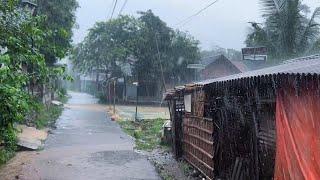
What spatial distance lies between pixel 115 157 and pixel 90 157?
2.70ft

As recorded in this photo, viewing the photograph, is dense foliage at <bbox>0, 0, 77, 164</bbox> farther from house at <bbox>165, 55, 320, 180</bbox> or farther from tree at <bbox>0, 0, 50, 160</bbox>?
house at <bbox>165, 55, 320, 180</bbox>

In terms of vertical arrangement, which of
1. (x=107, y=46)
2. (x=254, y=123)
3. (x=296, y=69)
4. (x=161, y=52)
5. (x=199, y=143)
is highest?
(x=107, y=46)

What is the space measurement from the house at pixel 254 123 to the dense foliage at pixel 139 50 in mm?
28664

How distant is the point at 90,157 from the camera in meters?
14.8

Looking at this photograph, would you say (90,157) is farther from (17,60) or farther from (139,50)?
(139,50)

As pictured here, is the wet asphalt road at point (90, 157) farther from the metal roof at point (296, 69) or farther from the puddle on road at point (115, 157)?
the metal roof at point (296, 69)

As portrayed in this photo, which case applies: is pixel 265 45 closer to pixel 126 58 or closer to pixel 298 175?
pixel 298 175

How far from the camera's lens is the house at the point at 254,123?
609 centimetres

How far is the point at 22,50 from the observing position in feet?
29.2

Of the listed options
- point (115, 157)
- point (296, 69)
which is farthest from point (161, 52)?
point (296, 69)

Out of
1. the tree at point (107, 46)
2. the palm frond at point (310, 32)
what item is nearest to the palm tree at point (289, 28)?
the palm frond at point (310, 32)

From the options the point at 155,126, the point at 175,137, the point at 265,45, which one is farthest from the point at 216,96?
the point at 155,126

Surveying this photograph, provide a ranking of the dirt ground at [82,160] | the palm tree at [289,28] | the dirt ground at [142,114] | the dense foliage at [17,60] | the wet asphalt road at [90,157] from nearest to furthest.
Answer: the dense foliage at [17,60], the dirt ground at [82,160], the wet asphalt road at [90,157], the palm tree at [289,28], the dirt ground at [142,114]

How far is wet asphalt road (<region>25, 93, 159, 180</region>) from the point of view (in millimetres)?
12000
